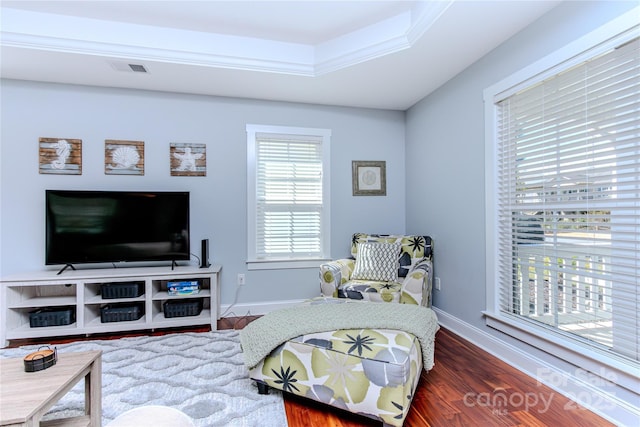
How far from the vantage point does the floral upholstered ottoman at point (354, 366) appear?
4.90 feet

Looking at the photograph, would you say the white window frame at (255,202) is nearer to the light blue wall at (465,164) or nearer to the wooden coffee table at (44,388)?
the light blue wall at (465,164)

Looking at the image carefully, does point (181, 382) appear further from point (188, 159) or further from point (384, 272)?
point (188, 159)

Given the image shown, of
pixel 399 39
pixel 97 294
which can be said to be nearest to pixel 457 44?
pixel 399 39

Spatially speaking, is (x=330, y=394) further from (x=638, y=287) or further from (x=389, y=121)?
(x=389, y=121)

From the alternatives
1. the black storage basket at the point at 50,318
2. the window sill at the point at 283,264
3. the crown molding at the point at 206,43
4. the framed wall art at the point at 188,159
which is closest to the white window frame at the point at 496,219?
the crown molding at the point at 206,43

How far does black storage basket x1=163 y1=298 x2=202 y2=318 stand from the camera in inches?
115

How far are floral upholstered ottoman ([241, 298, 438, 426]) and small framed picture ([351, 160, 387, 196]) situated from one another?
2.03m

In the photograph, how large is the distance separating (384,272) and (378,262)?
4.3 inches

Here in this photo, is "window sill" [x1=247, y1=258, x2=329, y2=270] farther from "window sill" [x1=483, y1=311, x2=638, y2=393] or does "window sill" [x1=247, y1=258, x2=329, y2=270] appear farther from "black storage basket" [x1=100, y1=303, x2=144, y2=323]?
"window sill" [x1=483, y1=311, x2=638, y2=393]

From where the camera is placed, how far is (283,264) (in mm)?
3469

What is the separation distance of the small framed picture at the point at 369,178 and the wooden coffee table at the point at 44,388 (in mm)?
2839

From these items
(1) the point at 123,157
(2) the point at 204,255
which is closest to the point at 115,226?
(1) the point at 123,157

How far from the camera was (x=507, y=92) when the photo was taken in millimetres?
2266

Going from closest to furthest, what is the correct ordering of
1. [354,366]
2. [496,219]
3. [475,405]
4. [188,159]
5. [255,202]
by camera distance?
[354,366], [475,405], [496,219], [188,159], [255,202]
